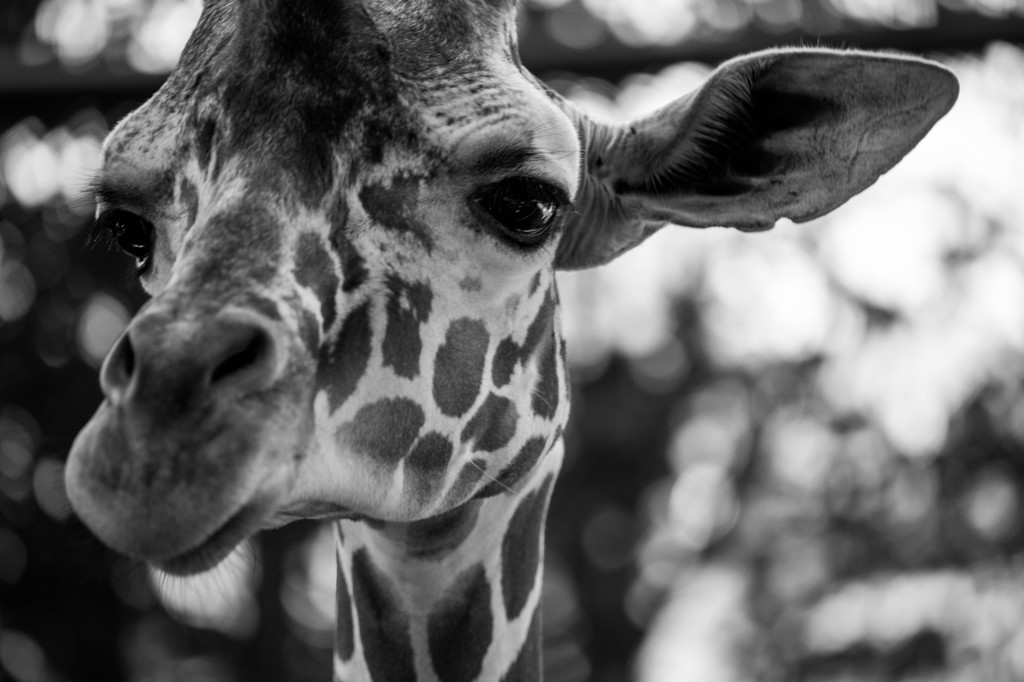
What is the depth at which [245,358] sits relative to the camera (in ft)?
6.34

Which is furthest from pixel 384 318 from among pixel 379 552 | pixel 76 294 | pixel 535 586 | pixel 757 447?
pixel 757 447

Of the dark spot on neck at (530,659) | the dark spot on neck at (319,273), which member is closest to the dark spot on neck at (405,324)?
the dark spot on neck at (319,273)

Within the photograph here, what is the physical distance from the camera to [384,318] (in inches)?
91.7

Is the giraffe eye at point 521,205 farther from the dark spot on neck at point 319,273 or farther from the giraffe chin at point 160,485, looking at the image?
the giraffe chin at point 160,485

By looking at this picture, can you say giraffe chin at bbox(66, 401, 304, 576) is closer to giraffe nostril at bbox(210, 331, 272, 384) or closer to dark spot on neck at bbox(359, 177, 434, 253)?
giraffe nostril at bbox(210, 331, 272, 384)

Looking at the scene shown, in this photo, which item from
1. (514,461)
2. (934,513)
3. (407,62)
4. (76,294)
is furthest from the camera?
(934,513)

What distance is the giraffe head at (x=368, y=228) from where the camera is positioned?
1.88 metres

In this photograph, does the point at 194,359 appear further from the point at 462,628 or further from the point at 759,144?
the point at 759,144

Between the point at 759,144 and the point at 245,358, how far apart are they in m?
1.64

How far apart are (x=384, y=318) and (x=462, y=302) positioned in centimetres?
24

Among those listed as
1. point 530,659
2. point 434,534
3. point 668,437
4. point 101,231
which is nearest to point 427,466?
point 434,534

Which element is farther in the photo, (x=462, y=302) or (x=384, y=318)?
(x=462, y=302)

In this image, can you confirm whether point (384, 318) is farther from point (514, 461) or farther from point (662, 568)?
point (662, 568)

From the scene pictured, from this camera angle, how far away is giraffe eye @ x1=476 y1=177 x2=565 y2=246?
2477mm
